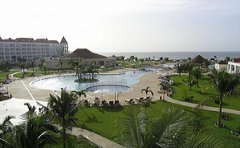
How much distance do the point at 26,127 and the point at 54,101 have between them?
762cm

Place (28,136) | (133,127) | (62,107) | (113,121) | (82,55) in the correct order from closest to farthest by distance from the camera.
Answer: (133,127), (28,136), (62,107), (113,121), (82,55)

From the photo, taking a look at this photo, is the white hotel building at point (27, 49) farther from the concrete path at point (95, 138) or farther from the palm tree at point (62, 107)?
the palm tree at point (62, 107)

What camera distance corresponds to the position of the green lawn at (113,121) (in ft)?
63.9

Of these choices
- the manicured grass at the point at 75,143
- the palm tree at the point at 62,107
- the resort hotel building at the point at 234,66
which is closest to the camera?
the palm tree at the point at 62,107

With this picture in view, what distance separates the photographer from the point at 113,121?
23.5 m

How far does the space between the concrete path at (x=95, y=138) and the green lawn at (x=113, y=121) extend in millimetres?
478

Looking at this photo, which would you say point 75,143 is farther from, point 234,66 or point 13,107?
point 234,66

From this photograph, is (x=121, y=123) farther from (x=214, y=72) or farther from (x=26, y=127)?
(x=214, y=72)

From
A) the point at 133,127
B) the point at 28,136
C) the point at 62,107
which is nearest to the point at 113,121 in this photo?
the point at 62,107

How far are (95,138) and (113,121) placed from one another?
4262mm

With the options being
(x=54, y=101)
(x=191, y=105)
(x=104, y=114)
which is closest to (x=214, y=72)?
(x=191, y=105)

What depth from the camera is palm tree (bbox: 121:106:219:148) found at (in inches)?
207

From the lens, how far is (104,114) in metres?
26.1

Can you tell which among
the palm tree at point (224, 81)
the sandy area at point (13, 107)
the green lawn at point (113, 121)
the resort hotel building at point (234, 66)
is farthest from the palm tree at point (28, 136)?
the resort hotel building at point (234, 66)
